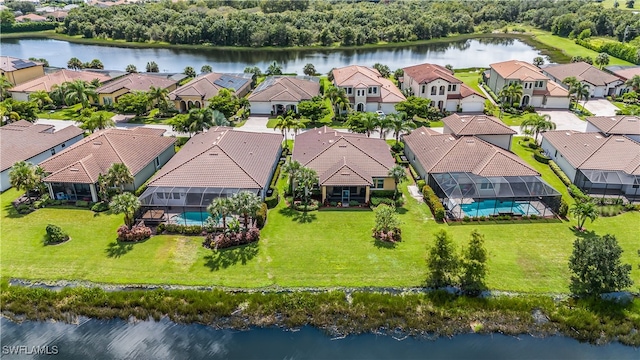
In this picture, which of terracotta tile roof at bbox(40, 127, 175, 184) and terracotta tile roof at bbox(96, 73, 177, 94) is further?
terracotta tile roof at bbox(96, 73, 177, 94)

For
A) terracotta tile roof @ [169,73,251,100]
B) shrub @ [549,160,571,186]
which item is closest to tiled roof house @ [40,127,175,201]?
terracotta tile roof @ [169,73,251,100]

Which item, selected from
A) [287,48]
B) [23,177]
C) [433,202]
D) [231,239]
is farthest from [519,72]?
[287,48]

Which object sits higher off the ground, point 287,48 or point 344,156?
point 287,48

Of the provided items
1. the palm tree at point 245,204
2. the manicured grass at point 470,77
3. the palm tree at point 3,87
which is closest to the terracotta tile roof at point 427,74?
the manicured grass at point 470,77

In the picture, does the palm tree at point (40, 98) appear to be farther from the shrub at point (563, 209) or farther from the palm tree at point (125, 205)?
the shrub at point (563, 209)

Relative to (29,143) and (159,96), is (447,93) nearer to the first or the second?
(159,96)

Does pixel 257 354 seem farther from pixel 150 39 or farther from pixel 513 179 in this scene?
pixel 150 39

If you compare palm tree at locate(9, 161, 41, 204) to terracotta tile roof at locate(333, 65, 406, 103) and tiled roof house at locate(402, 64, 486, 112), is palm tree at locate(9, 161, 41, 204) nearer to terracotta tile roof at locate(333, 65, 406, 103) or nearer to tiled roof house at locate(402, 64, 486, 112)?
terracotta tile roof at locate(333, 65, 406, 103)
